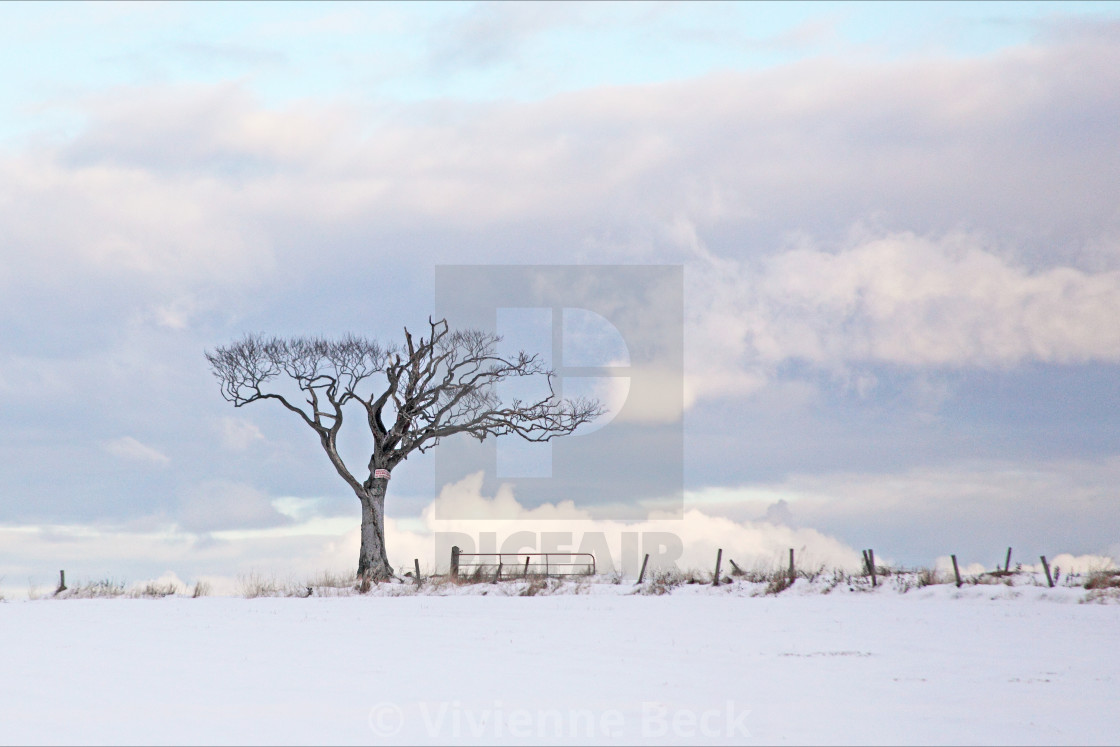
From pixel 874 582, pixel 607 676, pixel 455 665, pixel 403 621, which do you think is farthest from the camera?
pixel 874 582

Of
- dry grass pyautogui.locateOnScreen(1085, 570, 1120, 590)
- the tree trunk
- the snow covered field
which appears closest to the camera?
the snow covered field

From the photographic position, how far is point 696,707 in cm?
1235

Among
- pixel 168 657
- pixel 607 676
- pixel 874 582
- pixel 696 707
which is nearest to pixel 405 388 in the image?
pixel 874 582

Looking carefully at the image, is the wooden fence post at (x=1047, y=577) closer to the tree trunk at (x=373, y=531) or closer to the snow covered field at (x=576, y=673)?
the snow covered field at (x=576, y=673)

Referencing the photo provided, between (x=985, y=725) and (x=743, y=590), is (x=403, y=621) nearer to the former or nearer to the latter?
(x=743, y=590)

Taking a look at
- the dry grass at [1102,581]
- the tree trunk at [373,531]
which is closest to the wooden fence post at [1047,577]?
the dry grass at [1102,581]

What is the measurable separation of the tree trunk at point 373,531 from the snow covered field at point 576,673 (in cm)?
1006

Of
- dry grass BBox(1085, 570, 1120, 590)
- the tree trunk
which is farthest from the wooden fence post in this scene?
the tree trunk

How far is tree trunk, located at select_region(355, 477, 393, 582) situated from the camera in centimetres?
3634

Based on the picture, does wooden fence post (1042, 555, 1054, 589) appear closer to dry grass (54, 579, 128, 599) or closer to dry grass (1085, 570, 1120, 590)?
dry grass (1085, 570, 1120, 590)

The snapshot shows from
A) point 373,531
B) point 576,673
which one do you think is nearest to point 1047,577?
point 576,673

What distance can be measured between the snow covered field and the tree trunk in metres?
10.1

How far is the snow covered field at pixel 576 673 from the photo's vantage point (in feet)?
36.4

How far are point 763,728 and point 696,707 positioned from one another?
1.36 metres
